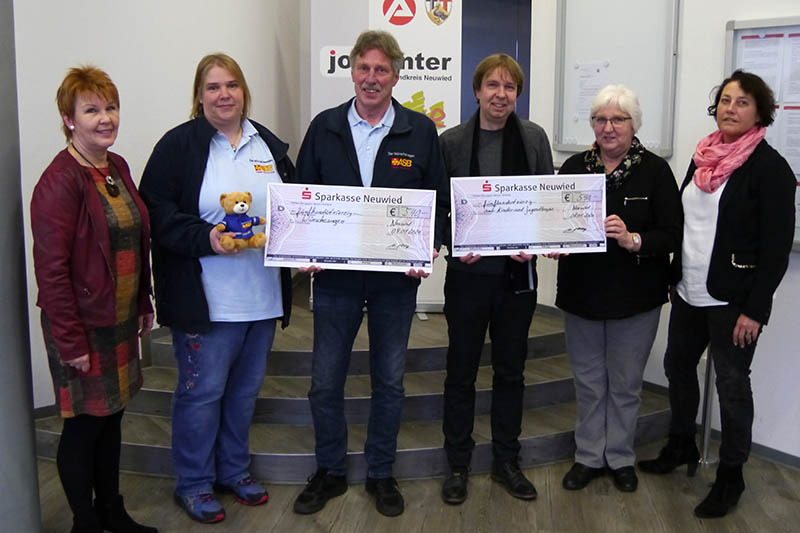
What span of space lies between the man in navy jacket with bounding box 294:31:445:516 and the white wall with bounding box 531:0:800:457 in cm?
168

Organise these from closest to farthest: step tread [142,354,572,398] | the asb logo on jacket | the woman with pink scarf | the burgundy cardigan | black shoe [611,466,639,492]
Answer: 1. the burgundy cardigan
2. the woman with pink scarf
3. black shoe [611,466,639,492]
4. step tread [142,354,572,398]
5. the asb logo on jacket

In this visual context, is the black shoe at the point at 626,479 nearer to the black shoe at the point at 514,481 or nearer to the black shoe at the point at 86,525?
the black shoe at the point at 514,481

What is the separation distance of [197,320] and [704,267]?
1.92 metres

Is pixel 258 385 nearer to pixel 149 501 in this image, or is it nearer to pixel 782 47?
pixel 149 501

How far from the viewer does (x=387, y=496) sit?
2.94m

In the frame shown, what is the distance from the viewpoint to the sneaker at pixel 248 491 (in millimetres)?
2955

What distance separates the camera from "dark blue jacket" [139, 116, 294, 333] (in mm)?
2531

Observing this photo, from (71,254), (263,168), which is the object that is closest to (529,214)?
(263,168)

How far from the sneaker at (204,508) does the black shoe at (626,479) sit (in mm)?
1648

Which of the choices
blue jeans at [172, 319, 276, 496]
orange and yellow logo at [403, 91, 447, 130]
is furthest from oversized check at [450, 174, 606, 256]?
orange and yellow logo at [403, 91, 447, 130]

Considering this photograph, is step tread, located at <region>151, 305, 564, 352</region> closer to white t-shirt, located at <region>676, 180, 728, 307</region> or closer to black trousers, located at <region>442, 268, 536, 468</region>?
black trousers, located at <region>442, 268, 536, 468</region>

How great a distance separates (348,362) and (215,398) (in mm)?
514

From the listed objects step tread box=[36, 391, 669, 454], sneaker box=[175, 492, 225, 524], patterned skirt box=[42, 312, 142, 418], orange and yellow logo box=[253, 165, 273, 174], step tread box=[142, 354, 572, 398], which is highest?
orange and yellow logo box=[253, 165, 273, 174]

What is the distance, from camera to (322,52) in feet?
14.5
